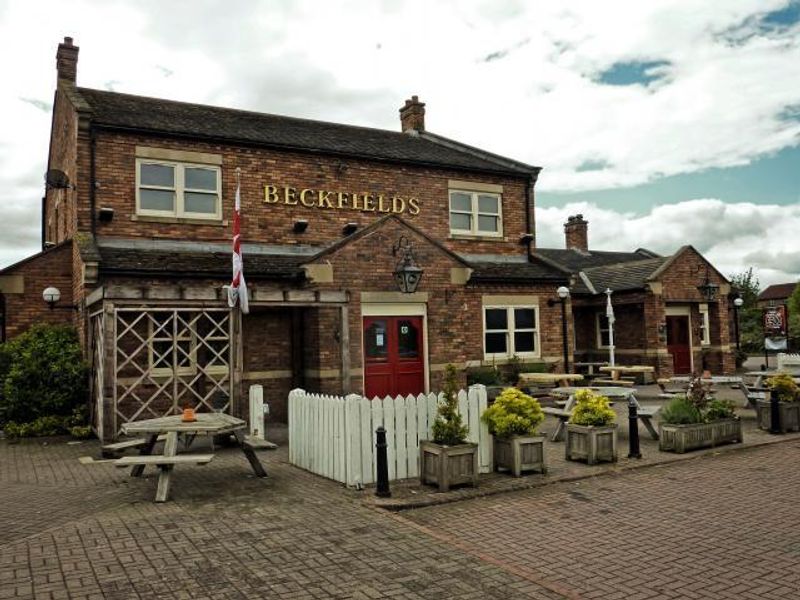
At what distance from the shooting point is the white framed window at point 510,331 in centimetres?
1847

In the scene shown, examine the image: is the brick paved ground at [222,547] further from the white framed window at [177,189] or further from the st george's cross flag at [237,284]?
the white framed window at [177,189]

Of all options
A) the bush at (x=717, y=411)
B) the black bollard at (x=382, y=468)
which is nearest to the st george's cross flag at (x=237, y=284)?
the black bollard at (x=382, y=468)

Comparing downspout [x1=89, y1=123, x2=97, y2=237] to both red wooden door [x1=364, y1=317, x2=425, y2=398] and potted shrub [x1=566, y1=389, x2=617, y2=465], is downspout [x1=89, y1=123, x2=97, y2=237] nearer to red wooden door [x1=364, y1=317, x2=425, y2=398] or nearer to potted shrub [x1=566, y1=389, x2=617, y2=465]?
red wooden door [x1=364, y1=317, x2=425, y2=398]

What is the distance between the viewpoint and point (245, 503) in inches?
301

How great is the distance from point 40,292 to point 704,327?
22.9 m

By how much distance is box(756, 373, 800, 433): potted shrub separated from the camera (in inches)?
483

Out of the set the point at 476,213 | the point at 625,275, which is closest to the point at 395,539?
the point at 476,213

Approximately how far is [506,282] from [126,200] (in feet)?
33.9

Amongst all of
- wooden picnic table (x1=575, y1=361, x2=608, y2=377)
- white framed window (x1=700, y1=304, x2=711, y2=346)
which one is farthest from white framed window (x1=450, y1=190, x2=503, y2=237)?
white framed window (x1=700, y1=304, x2=711, y2=346)

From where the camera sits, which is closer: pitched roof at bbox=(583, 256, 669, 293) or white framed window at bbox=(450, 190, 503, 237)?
white framed window at bbox=(450, 190, 503, 237)

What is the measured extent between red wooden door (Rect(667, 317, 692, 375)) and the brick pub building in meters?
7.24

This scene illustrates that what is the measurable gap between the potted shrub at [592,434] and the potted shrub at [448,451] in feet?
7.40

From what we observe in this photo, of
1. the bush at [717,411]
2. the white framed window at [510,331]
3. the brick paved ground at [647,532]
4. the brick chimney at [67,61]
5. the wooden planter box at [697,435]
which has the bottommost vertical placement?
the brick paved ground at [647,532]

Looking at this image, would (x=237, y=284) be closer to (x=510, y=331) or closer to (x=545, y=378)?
(x=545, y=378)
